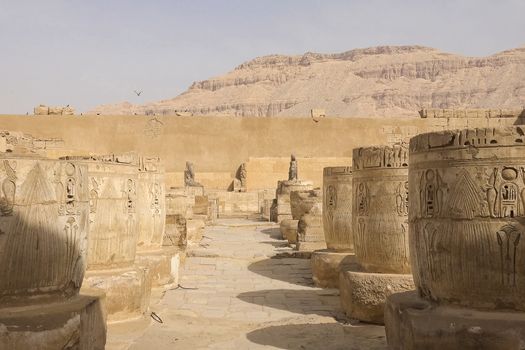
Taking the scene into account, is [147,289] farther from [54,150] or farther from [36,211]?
[54,150]

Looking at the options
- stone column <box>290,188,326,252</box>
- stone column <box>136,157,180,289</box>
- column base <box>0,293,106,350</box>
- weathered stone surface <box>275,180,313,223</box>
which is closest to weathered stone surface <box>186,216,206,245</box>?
stone column <box>290,188,326,252</box>

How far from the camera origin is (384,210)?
540 centimetres

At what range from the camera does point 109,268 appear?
17.9 ft

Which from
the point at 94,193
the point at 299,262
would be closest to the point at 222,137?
the point at 299,262

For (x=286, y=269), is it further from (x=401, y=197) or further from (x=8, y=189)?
(x=8, y=189)

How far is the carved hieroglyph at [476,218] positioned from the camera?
3281mm

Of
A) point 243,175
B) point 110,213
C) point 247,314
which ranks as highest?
point 243,175

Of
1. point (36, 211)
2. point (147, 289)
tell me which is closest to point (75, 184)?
point (36, 211)

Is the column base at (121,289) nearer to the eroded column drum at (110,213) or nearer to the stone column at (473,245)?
the eroded column drum at (110,213)

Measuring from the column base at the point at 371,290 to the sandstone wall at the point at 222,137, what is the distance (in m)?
23.9

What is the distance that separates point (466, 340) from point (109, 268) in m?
3.18

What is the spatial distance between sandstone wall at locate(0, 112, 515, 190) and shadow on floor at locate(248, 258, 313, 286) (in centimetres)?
1946

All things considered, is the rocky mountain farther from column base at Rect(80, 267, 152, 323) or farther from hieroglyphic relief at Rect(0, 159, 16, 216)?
hieroglyphic relief at Rect(0, 159, 16, 216)

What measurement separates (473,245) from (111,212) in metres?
3.08
